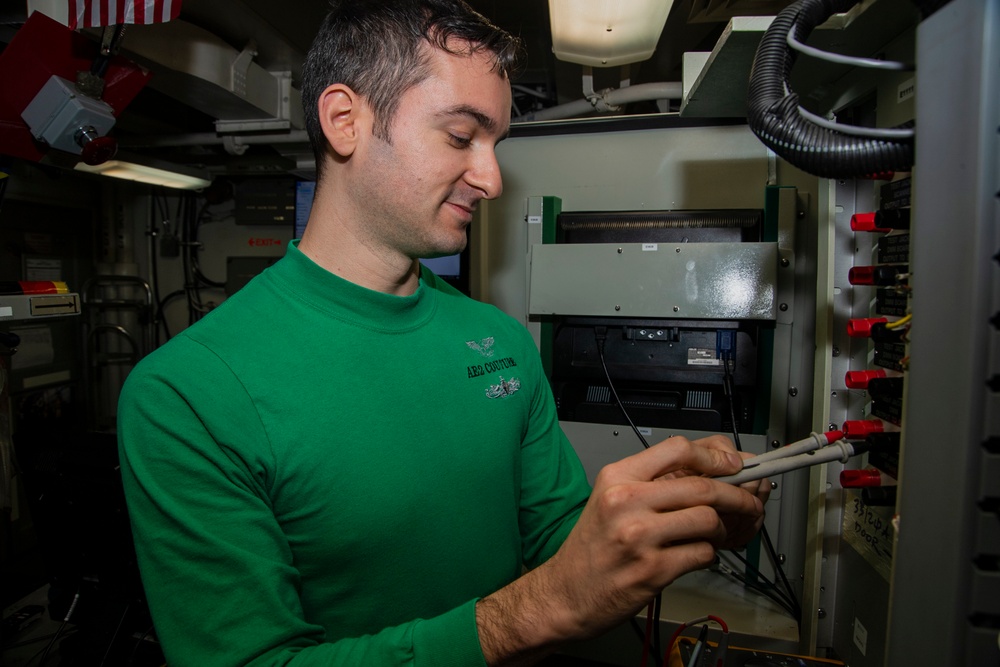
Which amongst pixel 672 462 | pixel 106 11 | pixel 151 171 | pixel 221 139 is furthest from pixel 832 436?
pixel 151 171

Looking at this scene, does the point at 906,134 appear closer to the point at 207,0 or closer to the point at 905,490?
the point at 905,490

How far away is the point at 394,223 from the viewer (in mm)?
908

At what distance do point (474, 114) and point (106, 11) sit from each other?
1.21 metres

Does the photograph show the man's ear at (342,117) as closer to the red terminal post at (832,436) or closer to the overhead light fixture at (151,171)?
the red terminal post at (832,436)

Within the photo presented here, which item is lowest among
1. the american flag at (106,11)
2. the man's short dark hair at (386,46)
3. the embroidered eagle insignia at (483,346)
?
the embroidered eagle insignia at (483,346)

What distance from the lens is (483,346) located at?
106 centimetres

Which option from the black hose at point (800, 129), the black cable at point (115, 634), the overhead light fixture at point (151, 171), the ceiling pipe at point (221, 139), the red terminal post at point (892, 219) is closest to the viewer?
the black hose at point (800, 129)

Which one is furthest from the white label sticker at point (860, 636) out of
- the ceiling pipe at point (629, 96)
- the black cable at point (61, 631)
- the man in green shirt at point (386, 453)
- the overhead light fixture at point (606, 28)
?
the black cable at point (61, 631)

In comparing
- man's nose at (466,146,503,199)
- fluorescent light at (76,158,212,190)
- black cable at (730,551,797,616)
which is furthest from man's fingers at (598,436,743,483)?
fluorescent light at (76,158,212,190)

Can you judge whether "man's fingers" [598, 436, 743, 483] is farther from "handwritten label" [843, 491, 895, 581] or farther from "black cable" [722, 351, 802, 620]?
"black cable" [722, 351, 802, 620]

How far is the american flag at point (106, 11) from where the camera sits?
1.37m

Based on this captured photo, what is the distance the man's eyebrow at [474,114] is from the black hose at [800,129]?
1.45 ft

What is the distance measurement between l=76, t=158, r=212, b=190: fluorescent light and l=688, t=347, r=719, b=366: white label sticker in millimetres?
2860

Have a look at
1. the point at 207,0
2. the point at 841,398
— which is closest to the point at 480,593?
the point at 841,398
